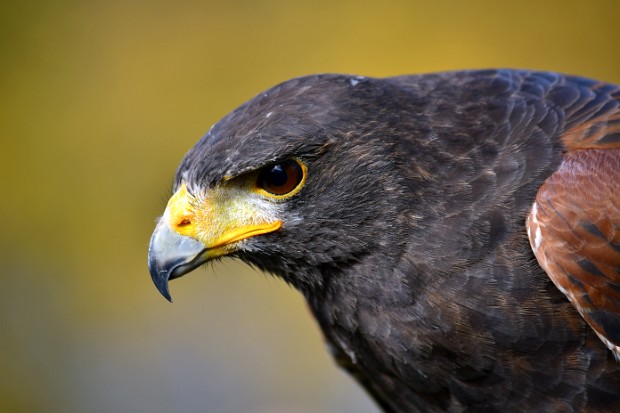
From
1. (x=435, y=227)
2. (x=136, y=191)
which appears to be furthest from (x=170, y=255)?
(x=136, y=191)

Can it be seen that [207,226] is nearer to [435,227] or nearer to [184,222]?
[184,222]

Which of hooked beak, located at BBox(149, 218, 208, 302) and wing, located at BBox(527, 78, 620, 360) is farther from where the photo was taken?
hooked beak, located at BBox(149, 218, 208, 302)

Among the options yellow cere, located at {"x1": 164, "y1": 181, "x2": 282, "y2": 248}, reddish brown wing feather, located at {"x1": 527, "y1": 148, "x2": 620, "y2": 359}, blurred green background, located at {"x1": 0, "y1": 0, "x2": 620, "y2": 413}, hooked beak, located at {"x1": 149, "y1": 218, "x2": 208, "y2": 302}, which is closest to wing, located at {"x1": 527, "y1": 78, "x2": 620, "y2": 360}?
reddish brown wing feather, located at {"x1": 527, "y1": 148, "x2": 620, "y2": 359}


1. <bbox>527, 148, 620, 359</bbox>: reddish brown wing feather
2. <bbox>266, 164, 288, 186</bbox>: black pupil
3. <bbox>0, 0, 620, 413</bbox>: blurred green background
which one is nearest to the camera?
<bbox>527, 148, 620, 359</bbox>: reddish brown wing feather

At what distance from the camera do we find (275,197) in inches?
115

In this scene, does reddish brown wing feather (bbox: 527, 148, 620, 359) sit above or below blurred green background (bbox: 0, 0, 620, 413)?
below

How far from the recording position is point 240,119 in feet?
9.61

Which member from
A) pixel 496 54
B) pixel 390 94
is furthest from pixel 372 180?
pixel 496 54

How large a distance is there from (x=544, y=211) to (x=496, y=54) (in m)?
4.75

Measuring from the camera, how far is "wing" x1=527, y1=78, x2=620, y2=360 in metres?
2.66

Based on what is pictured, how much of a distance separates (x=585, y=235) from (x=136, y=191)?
5969mm

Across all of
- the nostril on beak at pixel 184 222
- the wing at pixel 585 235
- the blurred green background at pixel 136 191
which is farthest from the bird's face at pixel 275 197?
the blurred green background at pixel 136 191

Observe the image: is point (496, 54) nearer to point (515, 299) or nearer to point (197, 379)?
point (197, 379)

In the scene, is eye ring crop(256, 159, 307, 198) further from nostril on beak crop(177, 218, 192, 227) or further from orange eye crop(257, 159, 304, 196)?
nostril on beak crop(177, 218, 192, 227)
